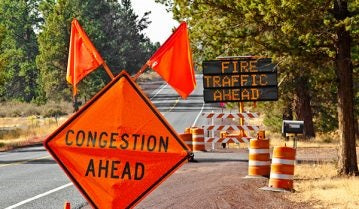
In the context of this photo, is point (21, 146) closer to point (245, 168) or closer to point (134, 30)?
point (245, 168)

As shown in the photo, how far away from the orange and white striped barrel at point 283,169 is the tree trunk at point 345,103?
244 centimetres

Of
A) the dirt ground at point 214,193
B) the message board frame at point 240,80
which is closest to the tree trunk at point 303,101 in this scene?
the message board frame at point 240,80

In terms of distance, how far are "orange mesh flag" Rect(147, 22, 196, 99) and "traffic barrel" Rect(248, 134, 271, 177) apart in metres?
8.02

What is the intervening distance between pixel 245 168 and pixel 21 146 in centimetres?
1951

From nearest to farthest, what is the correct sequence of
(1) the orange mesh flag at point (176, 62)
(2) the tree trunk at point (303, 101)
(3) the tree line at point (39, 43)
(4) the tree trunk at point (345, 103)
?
(1) the orange mesh flag at point (176, 62) → (4) the tree trunk at point (345, 103) → (2) the tree trunk at point (303, 101) → (3) the tree line at point (39, 43)

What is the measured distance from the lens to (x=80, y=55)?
6.73 meters

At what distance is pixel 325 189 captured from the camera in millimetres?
12250

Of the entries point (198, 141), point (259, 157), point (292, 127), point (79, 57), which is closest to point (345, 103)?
point (292, 127)

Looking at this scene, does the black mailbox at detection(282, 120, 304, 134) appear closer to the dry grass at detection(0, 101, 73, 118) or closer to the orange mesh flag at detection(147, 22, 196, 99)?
the orange mesh flag at detection(147, 22, 196, 99)

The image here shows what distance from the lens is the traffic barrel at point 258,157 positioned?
14430 millimetres

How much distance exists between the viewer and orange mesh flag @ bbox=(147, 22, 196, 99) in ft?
21.6

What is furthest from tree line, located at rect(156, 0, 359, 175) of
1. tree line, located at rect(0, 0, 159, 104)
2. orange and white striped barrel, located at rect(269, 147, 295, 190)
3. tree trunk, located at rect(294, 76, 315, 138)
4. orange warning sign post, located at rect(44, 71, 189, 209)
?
tree line, located at rect(0, 0, 159, 104)

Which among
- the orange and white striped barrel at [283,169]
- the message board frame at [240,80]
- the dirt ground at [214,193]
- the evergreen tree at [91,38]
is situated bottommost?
the dirt ground at [214,193]

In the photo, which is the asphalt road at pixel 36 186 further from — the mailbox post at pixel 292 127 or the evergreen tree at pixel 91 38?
the evergreen tree at pixel 91 38
